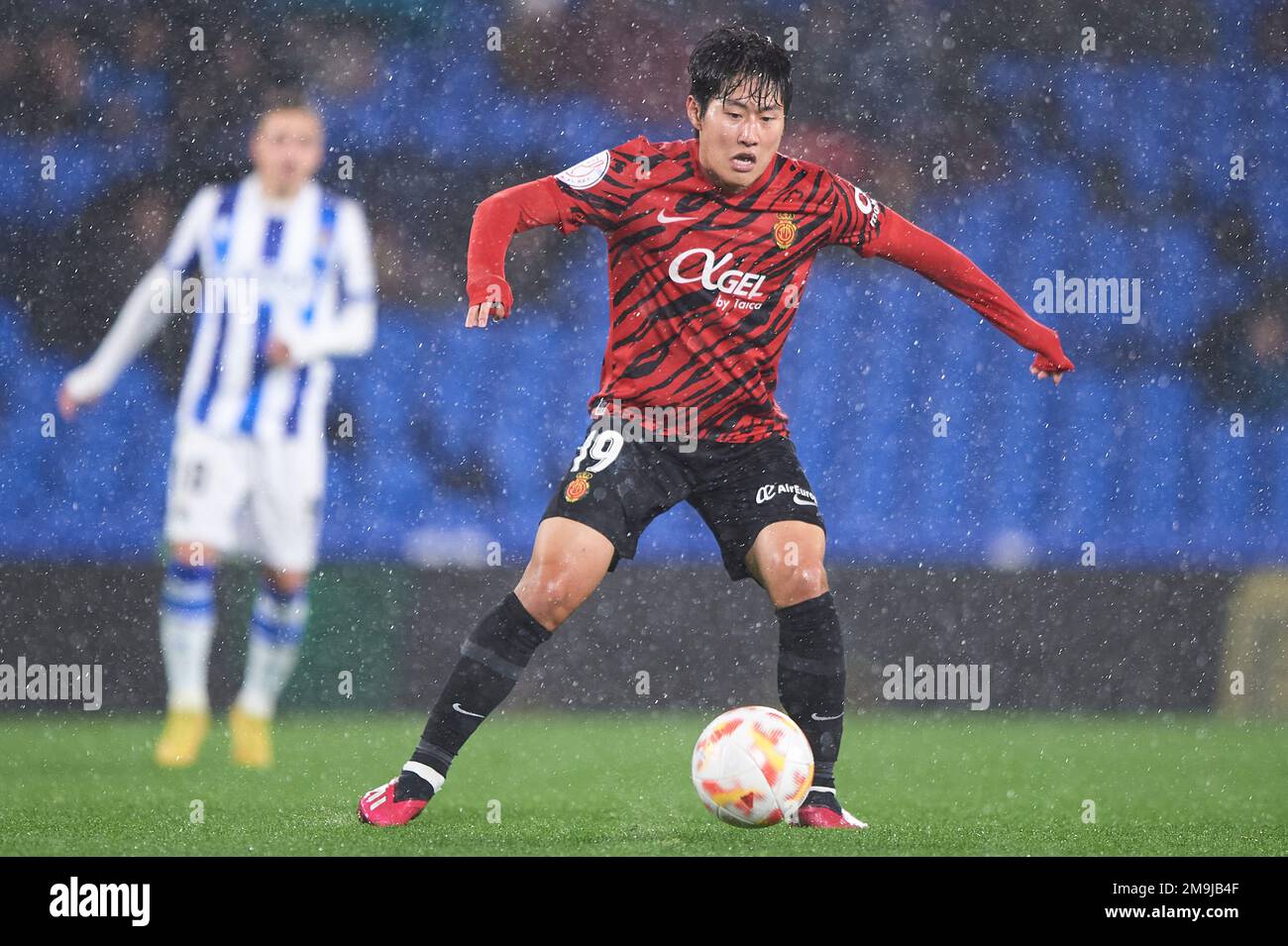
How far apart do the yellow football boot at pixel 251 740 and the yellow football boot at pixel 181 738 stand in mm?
144

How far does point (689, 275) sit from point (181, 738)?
331 centimetres

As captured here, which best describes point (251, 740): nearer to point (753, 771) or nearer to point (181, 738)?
point (181, 738)

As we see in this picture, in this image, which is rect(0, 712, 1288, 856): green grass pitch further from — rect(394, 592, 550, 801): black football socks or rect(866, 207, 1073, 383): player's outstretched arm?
rect(866, 207, 1073, 383): player's outstretched arm

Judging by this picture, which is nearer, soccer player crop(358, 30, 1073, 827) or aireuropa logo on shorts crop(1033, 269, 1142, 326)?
soccer player crop(358, 30, 1073, 827)

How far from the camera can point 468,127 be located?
8391 mm

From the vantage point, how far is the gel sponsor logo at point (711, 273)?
4.49 m

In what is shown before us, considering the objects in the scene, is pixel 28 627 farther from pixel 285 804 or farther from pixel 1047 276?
pixel 1047 276

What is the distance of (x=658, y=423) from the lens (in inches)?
177

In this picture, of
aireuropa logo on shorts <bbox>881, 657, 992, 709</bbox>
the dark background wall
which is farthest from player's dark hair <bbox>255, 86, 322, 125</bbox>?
aireuropa logo on shorts <bbox>881, 657, 992, 709</bbox>

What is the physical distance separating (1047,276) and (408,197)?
3092mm

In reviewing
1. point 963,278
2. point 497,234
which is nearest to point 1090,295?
point 963,278

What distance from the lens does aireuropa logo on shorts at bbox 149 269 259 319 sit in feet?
25.2

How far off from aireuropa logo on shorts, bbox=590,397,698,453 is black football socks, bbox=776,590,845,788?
20.1 inches

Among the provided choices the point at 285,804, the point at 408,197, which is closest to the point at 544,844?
the point at 285,804
